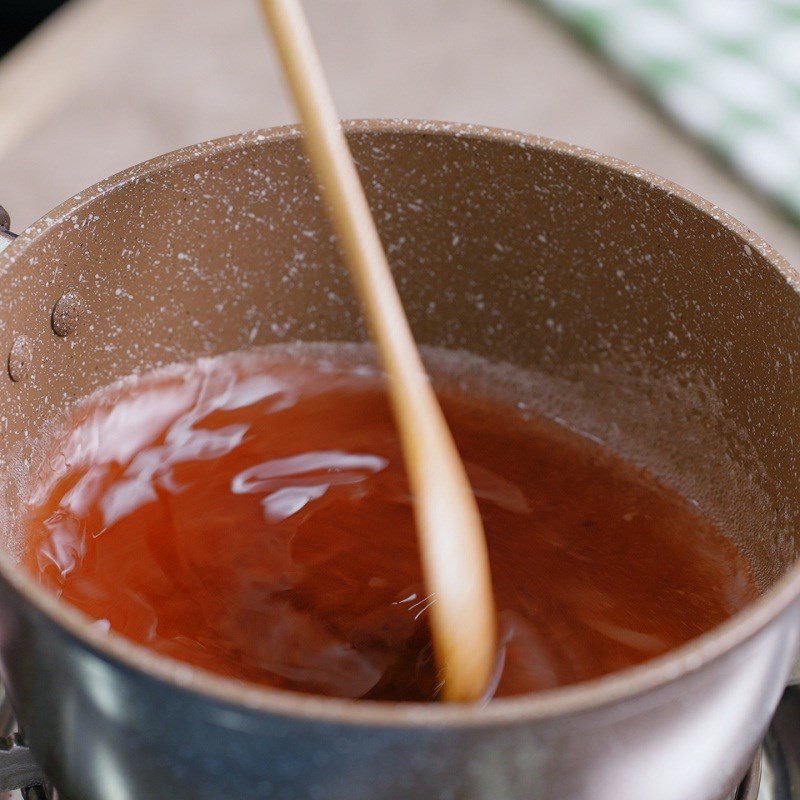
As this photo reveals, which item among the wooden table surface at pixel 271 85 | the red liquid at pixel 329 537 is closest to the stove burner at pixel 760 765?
the red liquid at pixel 329 537

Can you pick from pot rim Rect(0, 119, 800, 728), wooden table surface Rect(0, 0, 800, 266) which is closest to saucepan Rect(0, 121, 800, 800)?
pot rim Rect(0, 119, 800, 728)

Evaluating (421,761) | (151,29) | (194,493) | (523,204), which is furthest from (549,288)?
(151,29)

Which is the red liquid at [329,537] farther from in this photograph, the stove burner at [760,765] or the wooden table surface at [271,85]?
the wooden table surface at [271,85]

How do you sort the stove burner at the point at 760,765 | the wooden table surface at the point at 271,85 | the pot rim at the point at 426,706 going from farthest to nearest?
the wooden table surface at the point at 271,85
the stove burner at the point at 760,765
the pot rim at the point at 426,706

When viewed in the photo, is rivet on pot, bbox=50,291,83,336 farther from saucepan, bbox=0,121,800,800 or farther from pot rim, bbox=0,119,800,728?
pot rim, bbox=0,119,800,728

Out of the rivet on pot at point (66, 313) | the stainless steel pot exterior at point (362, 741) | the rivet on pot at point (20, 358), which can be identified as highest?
the rivet on pot at point (66, 313)

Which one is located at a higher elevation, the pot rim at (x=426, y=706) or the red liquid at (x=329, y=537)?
the red liquid at (x=329, y=537)

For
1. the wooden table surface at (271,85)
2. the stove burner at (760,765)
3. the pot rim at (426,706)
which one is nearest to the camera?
the pot rim at (426,706)

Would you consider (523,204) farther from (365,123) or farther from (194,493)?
(194,493)
